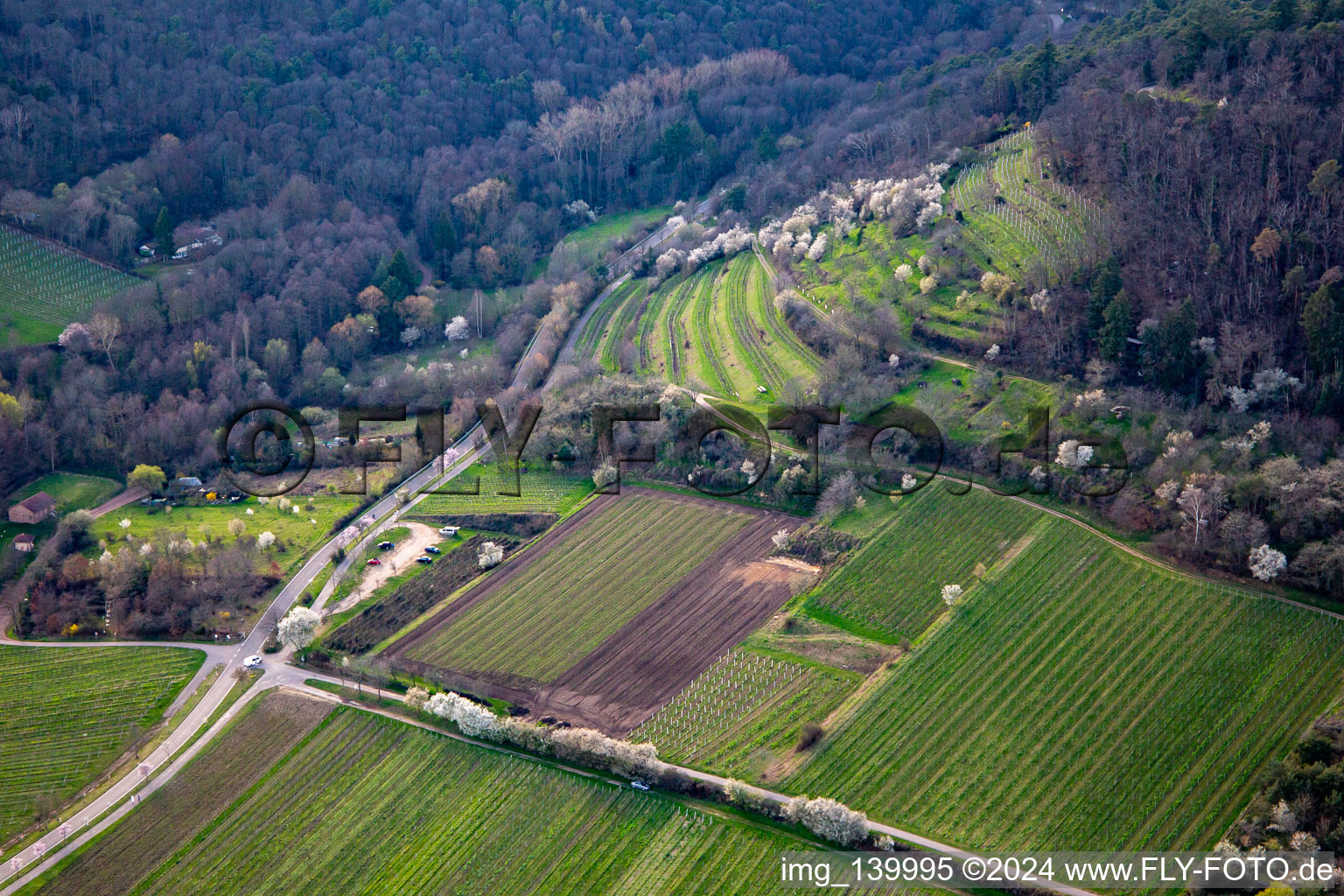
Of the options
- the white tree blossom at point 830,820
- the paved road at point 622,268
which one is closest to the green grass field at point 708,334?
the paved road at point 622,268

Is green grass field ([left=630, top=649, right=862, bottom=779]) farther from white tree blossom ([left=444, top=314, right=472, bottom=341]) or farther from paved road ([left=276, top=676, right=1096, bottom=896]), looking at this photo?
white tree blossom ([left=444, top=314, right=472, bottom=341])

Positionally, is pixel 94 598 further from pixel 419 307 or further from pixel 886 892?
pixel 886 892

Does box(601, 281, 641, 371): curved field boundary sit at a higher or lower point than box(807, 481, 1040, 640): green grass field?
higher

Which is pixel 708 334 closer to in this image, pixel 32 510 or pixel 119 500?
pixel 119 500

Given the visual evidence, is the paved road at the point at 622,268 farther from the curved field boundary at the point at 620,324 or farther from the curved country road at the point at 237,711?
the curved country road at the point at 237,711

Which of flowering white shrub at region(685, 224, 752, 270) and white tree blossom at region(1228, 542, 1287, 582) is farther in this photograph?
flowering white shrub at region(685, 224, 752, 270)

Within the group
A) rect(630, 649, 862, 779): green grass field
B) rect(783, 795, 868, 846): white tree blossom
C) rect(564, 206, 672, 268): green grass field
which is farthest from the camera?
rect(564, 206, 672, 268): green grass field

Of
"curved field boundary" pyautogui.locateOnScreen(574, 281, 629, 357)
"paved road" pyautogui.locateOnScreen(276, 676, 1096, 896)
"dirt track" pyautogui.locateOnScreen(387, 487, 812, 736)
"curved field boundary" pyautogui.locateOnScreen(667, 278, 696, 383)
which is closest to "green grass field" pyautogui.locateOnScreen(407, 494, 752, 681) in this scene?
"dirt track" pyautogui.locateOnScreen(387, 487, 812, 736)

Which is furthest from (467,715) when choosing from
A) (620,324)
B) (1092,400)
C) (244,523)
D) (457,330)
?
(457,330)
